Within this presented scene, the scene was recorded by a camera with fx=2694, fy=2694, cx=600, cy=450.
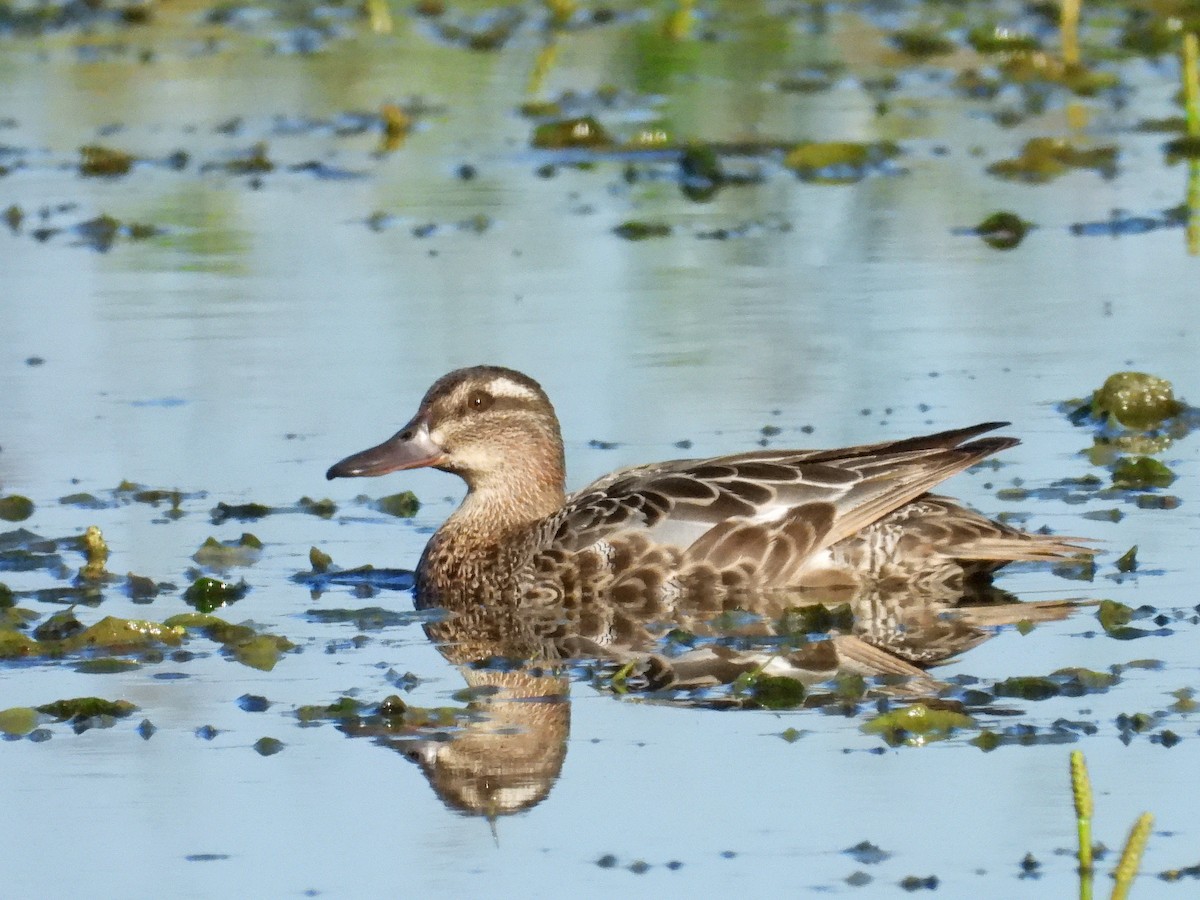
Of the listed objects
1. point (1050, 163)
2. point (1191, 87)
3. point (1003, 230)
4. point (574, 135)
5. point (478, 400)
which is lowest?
point (478, 400)

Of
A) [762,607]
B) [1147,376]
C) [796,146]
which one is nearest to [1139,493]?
[1147,376]

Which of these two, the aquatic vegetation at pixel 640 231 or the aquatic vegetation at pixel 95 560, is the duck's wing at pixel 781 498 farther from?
the aquatic vegetation at pixel 640 231

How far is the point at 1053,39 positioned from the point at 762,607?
13387mm

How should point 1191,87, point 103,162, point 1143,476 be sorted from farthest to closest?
point 103,162, point 1191,87, point 1143,476

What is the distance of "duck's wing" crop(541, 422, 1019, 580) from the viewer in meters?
8.48

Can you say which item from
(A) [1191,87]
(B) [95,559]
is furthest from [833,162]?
(B) [95,559]

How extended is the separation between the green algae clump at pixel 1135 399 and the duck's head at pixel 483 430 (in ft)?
7.18

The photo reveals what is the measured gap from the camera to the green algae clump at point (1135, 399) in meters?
10.0

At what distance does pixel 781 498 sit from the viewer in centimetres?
855

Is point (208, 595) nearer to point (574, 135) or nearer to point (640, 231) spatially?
point (640, 231)

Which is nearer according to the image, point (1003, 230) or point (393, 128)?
point (1003, 230)

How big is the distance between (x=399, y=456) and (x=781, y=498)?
54.4 inches

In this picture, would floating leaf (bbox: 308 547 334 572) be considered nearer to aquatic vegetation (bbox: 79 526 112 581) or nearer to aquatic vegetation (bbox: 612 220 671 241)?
aquatic vegetation (bbox: 79 526 112 581)

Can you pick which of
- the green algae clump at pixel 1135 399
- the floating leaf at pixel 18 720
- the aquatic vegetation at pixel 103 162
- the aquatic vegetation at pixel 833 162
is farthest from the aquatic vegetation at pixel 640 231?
the floating leaf at pixel 18 720
